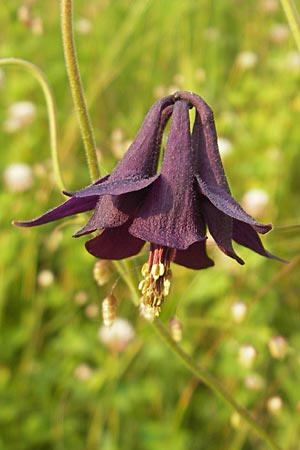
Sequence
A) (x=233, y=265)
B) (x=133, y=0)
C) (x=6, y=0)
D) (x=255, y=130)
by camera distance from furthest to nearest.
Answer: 1. (x=133, y=0)
2. (x=6, y=0)
3. (x=255, y=130)
4. (x=233, y=265)

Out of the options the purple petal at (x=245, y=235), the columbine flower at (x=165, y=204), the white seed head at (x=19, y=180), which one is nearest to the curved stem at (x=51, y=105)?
the columbine flower at (x=165, y=204)

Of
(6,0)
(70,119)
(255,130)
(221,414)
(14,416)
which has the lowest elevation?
(221,414)

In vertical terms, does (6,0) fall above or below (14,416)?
above

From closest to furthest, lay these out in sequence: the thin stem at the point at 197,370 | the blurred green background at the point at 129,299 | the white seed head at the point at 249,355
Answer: the thin stem at the point at 197,370 → the white seed head at the point at 249,355 → the blurred green background at the point at 129,299

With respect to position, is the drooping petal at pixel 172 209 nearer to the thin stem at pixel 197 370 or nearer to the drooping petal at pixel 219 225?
the drooping petal at pixel 219 225

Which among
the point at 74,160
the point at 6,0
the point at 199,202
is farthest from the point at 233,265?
the point at 6,0

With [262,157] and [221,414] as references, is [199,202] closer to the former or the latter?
[221,414]

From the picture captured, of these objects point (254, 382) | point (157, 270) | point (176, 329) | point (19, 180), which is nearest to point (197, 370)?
point (176, 329)

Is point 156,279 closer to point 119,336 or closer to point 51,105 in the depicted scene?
point 51,105

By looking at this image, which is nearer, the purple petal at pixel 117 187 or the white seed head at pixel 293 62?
the purple petal at pixel 117 187
